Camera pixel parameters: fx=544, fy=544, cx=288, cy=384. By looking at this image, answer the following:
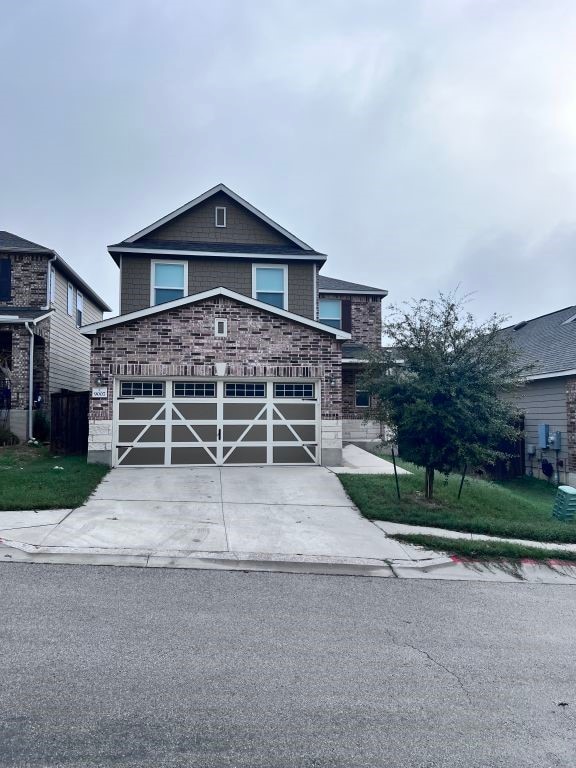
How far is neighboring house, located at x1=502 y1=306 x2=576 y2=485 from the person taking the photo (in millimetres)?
16906

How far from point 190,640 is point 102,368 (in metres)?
10.1

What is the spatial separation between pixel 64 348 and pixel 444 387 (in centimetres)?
1655

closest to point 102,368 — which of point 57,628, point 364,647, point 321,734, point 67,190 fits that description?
point 57,628

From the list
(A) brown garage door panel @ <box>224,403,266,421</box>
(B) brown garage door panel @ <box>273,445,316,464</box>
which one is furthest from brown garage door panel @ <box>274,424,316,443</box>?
(A) brown garage door panel @ <box>224,403,266,421</box>

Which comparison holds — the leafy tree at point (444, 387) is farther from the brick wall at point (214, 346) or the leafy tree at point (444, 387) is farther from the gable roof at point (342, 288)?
the gable roof at point (342, 288)

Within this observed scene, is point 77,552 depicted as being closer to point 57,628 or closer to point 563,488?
point 57,628

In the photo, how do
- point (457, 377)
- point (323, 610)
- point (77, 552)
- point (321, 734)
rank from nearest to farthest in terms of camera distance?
1. point (321, 734)
2. point (323, 610)
3. point (77, 552)
4. point (457, 377)

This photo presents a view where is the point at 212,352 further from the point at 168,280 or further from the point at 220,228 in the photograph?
the point at 220,228

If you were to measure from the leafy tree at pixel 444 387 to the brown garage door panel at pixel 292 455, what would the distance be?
401cm

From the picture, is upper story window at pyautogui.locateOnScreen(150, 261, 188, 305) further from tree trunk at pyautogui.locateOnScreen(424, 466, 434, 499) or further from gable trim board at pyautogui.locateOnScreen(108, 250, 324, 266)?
tree trunk at pyautogui.locateOnScreen(424, 466, 434, 499)

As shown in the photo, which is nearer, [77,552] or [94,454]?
[77,552]

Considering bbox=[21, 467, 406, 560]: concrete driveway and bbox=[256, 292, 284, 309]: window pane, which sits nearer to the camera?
bbox=[21, 467, 406, 560]: concrete driveway

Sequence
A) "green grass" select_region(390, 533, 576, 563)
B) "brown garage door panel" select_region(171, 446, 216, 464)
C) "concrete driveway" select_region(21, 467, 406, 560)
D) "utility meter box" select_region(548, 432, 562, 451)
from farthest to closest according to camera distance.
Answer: "utility meter box" select_region(548, 432, 562, 451) → "brown garage door panel" select_region(171, 446, 216, 464) → "green grass" select_region(390, 533, 576, 563) → "concrete driveway" select_region(21, 467, 406, 560)

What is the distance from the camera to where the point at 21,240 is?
67.0 feet
